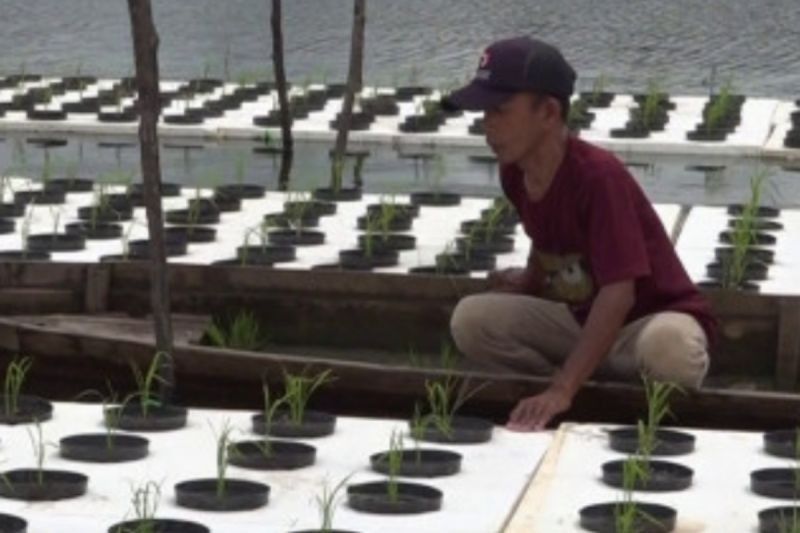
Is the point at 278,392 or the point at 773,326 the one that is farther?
the point at 773,326

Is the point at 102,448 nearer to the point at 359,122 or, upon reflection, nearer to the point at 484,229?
the point at 484,229

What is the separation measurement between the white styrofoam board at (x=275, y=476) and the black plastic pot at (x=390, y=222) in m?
2.45

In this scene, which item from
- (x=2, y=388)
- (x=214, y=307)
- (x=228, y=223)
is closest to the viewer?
(x=2, y=388)

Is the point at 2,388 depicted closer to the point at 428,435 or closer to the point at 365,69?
the point at 428,435

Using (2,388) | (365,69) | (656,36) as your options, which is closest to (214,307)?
(2,388)

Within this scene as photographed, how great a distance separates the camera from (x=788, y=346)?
652cm

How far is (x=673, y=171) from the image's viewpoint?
11070mm

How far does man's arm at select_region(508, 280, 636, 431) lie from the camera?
18.7 feet

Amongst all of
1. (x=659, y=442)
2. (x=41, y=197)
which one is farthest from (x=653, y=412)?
(x=41, y=197)

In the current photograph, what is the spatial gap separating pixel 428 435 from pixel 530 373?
0.61m

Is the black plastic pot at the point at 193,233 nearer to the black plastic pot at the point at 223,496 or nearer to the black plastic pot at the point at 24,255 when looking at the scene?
the black plastic pot at the point at 24,255

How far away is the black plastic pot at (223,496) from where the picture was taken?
5.05 meters

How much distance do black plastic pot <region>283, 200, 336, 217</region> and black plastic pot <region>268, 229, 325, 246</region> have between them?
248 mm

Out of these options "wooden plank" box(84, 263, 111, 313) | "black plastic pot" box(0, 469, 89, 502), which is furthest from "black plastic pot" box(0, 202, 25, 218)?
"black plastic pot" box(0, 469, 89, 502)
